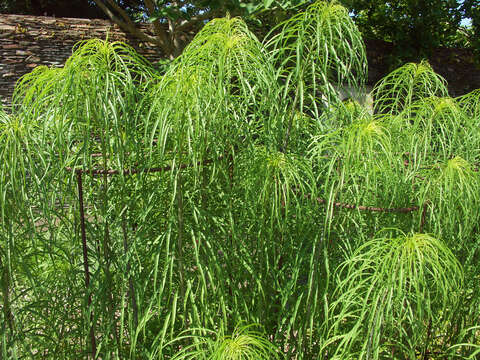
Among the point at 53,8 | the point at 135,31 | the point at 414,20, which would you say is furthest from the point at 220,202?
the point at 53,8

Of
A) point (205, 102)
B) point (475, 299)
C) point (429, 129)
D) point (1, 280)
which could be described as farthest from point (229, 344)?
point (429, 129)

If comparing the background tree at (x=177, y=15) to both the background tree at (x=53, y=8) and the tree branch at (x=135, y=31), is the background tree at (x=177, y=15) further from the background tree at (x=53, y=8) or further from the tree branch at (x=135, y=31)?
the background tree at (x=53, y=8)

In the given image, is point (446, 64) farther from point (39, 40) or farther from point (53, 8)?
point (53, 8)

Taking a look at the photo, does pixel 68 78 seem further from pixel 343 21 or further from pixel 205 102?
pixel 343 21

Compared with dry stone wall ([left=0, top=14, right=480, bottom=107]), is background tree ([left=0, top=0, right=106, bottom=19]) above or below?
above

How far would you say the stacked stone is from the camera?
5.95 metres

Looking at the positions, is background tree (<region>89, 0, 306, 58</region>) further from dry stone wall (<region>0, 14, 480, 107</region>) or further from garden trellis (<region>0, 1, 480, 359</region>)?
garden trellis (<region>0, 1, 480, 359</region>)

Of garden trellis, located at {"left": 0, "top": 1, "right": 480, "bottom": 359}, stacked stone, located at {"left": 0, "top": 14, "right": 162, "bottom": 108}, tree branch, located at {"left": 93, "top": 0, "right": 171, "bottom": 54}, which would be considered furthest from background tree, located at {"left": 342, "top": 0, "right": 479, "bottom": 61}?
garden trellis, located at {"left": 0, "top": 1, "right": 480, "bottom": 359}

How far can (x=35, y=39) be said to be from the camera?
6.05 meters

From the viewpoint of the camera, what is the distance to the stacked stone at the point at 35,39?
595 cm

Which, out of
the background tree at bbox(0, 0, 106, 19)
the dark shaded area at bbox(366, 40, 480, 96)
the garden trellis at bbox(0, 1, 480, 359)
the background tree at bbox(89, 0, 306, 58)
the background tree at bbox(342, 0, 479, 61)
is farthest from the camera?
the background tree at bbox(0, 0, 106, 19)

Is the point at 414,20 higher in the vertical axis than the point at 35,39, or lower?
higher

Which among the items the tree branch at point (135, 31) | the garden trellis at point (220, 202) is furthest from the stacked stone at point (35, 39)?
the garden trellis at point (220, 202)

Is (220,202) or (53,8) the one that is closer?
(220,202)
